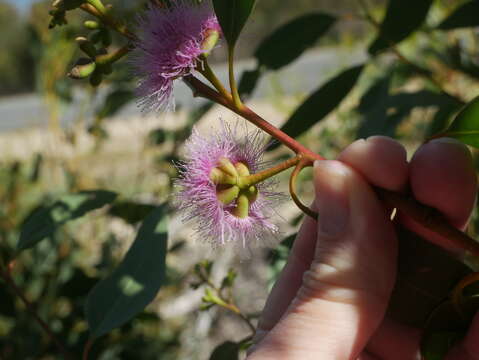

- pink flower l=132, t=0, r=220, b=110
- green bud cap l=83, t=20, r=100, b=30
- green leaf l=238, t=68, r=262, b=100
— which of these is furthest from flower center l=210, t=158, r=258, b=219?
green leaf l=238, t=68, r=262, b=100

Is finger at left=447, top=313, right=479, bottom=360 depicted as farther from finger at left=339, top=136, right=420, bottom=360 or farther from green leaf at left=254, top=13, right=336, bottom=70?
green leaf at left=254, top=13, right=336, bottom=70

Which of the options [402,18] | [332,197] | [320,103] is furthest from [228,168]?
[402,18]

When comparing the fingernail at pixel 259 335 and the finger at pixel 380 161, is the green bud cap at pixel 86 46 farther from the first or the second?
the fingernail at pixel 259 335

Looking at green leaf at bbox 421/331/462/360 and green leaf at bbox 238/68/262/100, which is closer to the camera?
green leaf at bbox 421/331/462/360

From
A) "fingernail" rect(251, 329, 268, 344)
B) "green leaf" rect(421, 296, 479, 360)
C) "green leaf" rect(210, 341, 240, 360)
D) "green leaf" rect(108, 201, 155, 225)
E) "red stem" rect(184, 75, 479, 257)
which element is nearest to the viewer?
"red stem" rect(184, 75, 479, 257)

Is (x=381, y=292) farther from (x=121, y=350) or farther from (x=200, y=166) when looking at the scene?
(x=121, y=350)

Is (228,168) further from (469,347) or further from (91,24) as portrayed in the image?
(469,347)
